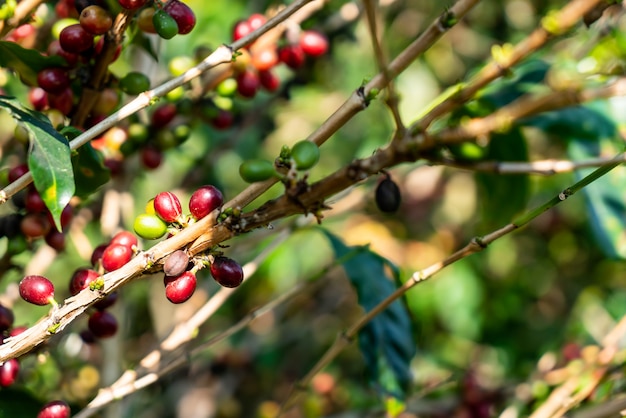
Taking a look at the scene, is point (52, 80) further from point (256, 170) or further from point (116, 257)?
point (256, 170)

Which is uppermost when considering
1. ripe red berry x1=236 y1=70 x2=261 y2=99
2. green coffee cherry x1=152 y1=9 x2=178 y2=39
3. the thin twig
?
ripe red berry x1=236 y1=70 x2=261 y2=99

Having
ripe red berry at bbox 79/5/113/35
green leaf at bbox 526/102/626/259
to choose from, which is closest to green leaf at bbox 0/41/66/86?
ripe red berry at bbox 79/5/113/35

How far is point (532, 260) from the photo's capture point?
2842mm

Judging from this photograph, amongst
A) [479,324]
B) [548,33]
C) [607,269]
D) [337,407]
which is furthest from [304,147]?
[607,269]

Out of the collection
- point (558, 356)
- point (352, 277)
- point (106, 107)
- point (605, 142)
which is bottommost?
point (558, 356)

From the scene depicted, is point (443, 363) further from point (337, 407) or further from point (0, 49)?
point (0, 49)

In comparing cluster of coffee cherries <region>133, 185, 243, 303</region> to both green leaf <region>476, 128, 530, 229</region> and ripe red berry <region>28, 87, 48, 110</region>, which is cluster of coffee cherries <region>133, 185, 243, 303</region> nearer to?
ripe red berry <region>28, 87, 48, 110</region>

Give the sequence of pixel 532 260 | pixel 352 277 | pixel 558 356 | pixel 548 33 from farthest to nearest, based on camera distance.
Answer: pixel 532 260, pixel 558 356, pixel 352 277, pixel 548 33

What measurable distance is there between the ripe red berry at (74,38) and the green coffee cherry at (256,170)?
1.27 ft

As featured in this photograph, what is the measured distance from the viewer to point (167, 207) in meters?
0.92

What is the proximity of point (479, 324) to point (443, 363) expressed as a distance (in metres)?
0.26

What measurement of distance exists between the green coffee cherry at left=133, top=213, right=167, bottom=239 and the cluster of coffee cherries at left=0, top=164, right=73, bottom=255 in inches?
9.2

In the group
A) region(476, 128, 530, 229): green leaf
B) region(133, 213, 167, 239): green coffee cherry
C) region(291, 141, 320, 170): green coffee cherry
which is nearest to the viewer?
region(291, 141, 320, 170): green coffee cherry

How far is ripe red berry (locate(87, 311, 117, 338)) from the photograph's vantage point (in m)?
1.12
